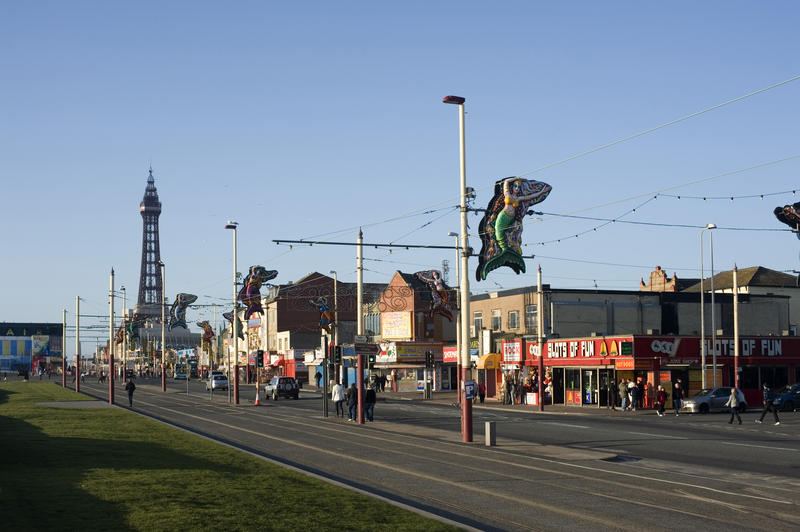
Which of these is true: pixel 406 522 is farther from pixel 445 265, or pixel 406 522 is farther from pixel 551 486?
pixel 445 265

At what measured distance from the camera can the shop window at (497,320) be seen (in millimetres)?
80938

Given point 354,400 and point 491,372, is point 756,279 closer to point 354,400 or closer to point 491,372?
point 491,372

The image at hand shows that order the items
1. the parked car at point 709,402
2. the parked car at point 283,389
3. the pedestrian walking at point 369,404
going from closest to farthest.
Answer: the pedestrian walking at point 369,404 → the parked car at point 709,402 → the parked car at point 283,389

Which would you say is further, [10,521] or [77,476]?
[77,476]

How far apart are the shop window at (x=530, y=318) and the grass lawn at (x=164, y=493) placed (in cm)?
5180

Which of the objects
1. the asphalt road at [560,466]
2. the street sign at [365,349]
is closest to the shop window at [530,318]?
the asphalt road at [560,466]

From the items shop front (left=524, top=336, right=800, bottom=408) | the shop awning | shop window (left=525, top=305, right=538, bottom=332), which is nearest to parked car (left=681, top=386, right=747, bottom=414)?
shop front (left=524, top=336, right=800, bottom=408)

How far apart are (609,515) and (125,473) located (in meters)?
9.52

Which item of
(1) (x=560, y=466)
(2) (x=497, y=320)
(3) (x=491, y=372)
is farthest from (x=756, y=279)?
(1) (x=560, y=466)

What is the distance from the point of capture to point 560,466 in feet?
77.2

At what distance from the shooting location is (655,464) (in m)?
24.3

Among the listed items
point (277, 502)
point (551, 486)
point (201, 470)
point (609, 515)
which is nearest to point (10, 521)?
point (277, 502)

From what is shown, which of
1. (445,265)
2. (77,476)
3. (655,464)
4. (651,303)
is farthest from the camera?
(445,265)

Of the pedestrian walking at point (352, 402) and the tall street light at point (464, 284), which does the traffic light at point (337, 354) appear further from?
the tall street light at point (464, 284)
